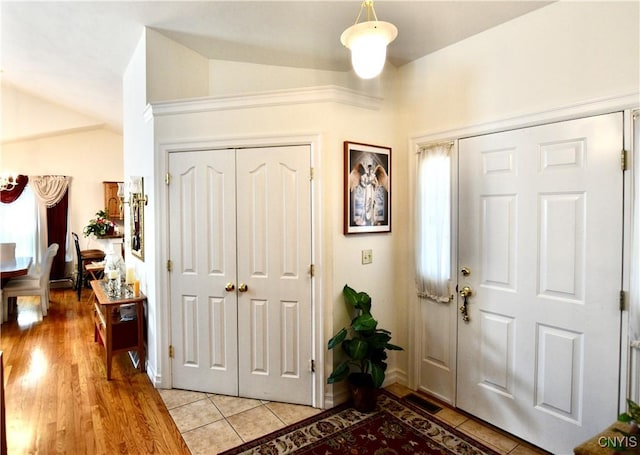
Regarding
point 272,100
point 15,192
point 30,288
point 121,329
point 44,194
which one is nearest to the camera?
point 272,100

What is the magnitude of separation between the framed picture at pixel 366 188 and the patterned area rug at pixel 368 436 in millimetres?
1372

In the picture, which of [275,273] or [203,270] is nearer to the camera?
[275,273]

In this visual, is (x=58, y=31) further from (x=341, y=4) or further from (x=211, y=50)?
(x=341, y=4)

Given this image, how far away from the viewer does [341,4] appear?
2.30 meters

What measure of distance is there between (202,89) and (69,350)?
3.16 meters

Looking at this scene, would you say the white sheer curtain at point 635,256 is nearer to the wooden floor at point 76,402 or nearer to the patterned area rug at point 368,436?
the patterned area rug at point 368,436

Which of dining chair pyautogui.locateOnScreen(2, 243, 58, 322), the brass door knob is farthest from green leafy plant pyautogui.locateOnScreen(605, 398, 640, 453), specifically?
dining chair pyautogui.locateOnScreen(2, 243, 58, 322)

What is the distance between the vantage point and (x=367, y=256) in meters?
2.82

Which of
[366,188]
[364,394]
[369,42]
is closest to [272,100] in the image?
[366,188]

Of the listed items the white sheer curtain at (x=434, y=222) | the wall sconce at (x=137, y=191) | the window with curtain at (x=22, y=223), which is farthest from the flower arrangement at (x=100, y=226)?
the white sheer curtain at (x=434, y=222)

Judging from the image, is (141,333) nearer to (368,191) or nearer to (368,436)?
(368,436)

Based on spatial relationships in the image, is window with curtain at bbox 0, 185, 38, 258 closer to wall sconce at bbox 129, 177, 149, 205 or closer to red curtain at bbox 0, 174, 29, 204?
red curtain at bbox 0, 174, 29, 204

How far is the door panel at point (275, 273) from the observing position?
8.71 ft

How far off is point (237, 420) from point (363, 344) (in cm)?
106
